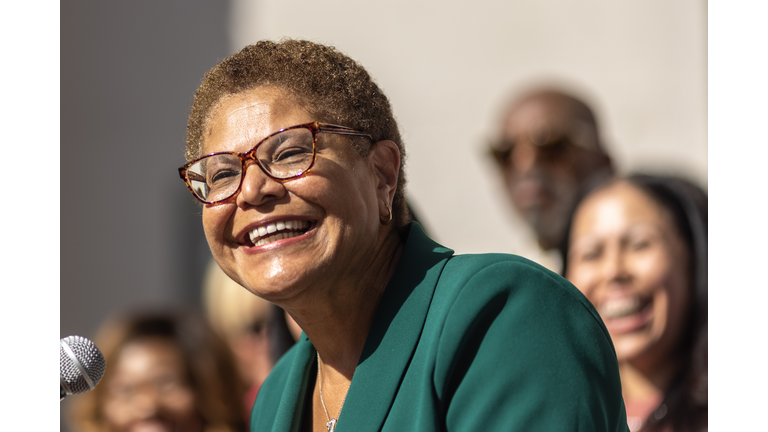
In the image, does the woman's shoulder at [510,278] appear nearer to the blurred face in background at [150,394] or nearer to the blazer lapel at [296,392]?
the blazer lapel at [296,392]

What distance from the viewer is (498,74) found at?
273 inches

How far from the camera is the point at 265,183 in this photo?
1.82 m

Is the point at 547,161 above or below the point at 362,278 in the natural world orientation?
above

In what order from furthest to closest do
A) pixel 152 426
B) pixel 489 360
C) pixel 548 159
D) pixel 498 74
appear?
1. pixel 498 74
2. pixel 548 159
3. pixel 152 426
4. pixel 489 360

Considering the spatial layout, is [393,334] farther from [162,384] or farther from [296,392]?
[162,384]

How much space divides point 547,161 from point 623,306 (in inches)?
71.4

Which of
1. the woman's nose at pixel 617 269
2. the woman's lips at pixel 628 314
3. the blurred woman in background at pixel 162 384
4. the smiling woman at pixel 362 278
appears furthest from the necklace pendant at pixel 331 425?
the blurred woman in background at pixel 162 384

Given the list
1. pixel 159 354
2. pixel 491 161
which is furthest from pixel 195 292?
pixel 159 354

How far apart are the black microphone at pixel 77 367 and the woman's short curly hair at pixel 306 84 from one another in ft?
1.96

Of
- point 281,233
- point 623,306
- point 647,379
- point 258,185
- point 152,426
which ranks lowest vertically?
point 152,426

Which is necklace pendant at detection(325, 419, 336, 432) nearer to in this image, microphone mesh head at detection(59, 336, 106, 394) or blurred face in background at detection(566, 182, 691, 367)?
microphone mesh head at detection(59, 336, 106, 394)

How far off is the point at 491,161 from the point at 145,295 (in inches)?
194

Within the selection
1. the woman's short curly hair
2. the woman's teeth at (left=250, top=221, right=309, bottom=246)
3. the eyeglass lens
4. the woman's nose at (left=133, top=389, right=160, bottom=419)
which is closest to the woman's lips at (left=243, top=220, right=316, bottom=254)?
the woman's teeth at (left=250, top=221, right=309, bottom=246)

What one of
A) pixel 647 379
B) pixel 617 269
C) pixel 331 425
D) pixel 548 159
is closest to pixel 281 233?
pixel 331 425
